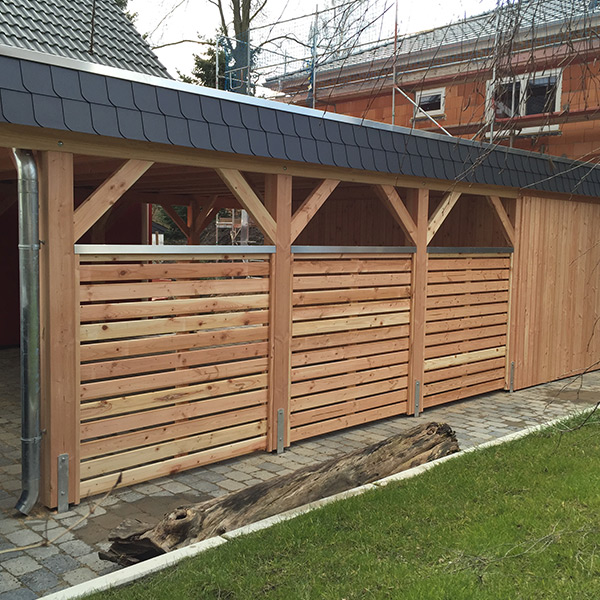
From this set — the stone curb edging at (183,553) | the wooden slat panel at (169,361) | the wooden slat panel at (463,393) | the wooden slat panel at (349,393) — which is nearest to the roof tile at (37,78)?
the wooden slat panel at (169,361)

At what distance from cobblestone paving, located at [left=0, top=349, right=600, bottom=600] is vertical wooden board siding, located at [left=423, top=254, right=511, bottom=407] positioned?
0.23 m

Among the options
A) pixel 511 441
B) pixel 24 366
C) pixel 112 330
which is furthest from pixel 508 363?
pixel 24 366

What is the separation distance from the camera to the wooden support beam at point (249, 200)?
5.07 m

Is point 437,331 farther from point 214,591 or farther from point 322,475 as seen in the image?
point 214,591

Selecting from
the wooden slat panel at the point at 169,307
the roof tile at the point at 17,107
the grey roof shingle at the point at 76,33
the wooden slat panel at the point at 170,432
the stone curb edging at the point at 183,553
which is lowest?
the stone curb edging at the point at 183,553

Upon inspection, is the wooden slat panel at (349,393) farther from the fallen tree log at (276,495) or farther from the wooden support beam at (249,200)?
the wooden support beam at (249,200)

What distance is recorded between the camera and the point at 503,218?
309 inches

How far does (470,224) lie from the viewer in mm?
8570

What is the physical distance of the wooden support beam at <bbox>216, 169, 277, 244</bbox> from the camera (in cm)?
507

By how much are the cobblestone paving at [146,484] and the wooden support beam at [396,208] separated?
6.20 feet

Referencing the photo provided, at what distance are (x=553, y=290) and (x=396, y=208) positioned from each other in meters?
3.27

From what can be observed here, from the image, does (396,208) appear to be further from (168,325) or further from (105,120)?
(105,120)

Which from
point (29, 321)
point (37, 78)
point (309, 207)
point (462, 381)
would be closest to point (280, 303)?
point (309, 207)

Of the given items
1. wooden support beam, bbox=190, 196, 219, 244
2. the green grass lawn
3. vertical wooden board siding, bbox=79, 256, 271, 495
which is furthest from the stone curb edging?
wooden support beam, bbox=190, 196, 219, 244
